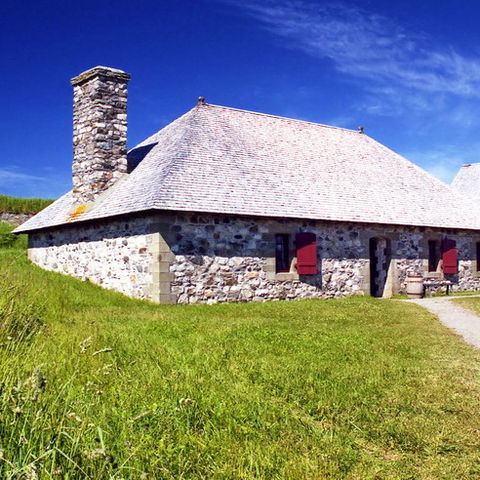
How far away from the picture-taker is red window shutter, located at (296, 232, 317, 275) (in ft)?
55.6

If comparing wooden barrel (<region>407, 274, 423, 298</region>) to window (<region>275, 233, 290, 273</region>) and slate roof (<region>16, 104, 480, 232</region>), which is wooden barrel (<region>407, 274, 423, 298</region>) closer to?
slate roof (<region>16, 104, 480, 232</region>)

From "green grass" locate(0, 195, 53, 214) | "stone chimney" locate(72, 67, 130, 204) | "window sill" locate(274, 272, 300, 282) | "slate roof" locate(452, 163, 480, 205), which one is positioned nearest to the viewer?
"window sill" locate(274, 272, 300, 282)

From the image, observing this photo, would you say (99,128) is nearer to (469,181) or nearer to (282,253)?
(282,253)

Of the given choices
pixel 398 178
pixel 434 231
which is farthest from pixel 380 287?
pixel 398 178

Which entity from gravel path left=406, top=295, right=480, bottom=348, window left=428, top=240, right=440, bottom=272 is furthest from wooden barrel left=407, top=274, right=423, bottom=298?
window left=428, top=240, right=440, bottom=272

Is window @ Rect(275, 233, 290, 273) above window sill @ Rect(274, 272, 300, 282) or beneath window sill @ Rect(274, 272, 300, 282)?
above

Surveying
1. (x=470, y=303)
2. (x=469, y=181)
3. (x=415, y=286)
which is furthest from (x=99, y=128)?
(x=469, y=181)

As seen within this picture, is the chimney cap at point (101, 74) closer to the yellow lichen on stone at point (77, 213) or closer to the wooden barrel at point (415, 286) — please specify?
the yellow lichen on stone at point (77, 213)

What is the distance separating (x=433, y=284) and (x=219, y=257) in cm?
918

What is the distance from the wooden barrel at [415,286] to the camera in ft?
62.0

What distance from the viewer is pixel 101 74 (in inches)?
688

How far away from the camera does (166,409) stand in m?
4.96

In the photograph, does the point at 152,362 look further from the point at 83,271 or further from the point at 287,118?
the point at 287,118

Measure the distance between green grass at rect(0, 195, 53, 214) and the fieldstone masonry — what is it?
13.5 m
